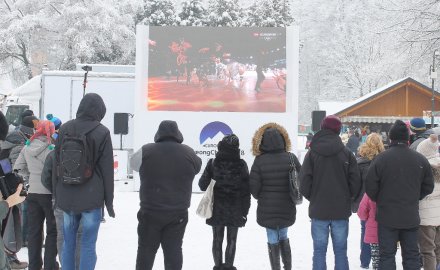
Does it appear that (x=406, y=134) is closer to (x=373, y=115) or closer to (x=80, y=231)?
(x=80, y=231)

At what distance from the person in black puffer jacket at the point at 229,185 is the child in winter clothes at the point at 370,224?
126 centimetres

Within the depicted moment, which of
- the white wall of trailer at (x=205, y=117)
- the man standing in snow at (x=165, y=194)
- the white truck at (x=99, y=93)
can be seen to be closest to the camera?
the man standing in snow at (x=165, y=194)

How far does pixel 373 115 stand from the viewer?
3109 centimetres

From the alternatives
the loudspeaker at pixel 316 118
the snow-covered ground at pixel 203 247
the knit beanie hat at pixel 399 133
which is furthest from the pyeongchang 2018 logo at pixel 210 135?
the knit beanie hat at pixel 399 133

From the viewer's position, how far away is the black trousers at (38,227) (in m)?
5.93

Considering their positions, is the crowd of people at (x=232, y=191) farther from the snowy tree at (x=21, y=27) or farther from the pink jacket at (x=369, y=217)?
the snowy tree at (x=21, y=27)

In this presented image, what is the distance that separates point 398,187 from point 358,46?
158 ft

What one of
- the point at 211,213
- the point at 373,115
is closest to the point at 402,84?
the point at 373,115

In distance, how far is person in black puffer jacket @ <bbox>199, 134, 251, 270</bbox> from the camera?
19.9ft

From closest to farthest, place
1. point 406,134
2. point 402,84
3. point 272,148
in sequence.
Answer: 1. point 406,134
2. point 272,148
3. point 402,84

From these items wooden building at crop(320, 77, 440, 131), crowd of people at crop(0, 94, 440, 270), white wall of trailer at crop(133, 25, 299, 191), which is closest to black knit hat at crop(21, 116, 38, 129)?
crowd of people at crop(0, 94, 440, 270)

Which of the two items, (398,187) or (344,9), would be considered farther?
(344,9)

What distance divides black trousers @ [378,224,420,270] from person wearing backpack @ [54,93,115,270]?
7.83ft

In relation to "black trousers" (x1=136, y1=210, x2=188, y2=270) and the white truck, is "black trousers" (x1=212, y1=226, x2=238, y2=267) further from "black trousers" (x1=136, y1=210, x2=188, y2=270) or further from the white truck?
the white truck
